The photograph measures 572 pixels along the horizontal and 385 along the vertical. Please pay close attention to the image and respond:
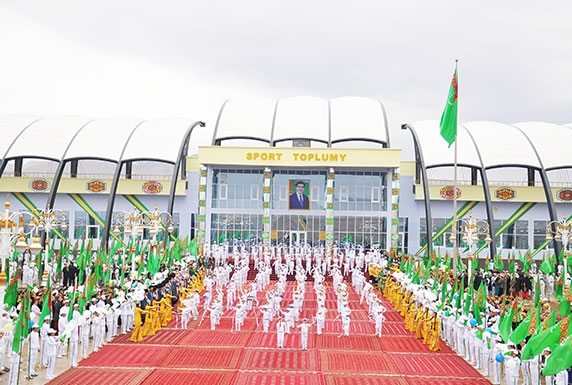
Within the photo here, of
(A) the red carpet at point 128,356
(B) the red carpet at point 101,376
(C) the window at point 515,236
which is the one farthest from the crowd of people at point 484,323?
(C) the window at point 515,236

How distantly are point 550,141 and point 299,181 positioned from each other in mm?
17410

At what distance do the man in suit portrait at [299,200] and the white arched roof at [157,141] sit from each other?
841 centimetres

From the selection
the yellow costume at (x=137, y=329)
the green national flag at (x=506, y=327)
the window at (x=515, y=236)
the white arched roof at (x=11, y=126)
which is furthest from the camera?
the window at (x=515, y=236)

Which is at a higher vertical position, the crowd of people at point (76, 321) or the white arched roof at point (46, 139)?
the white arched roof at point (46, 139)

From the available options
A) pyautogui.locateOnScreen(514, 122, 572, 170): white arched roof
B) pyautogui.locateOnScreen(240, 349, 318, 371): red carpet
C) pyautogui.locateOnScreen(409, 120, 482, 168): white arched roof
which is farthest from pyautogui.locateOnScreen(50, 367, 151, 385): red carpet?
pyautogui.locateOnScreen(514, 122, 572, 170): white arched roof

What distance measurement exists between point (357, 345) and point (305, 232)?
74.4ft

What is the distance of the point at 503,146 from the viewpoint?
3703 cm

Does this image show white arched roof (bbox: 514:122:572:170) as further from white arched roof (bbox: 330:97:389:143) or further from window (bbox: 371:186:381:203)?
window (bbox: 371:186:381:203)

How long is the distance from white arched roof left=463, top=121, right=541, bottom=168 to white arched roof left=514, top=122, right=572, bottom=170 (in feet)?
2.90

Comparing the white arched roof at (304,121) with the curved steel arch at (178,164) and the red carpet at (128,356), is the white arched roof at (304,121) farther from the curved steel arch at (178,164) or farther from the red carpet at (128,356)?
the red carpet at (128,356)

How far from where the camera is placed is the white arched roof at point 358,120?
3762cm

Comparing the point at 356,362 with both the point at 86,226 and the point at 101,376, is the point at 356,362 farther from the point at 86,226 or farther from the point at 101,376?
the point at 86,226

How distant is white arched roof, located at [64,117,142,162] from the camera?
37.2m

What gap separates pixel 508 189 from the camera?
126ft
